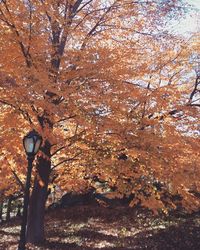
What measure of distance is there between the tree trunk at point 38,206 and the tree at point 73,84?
33.1 inches

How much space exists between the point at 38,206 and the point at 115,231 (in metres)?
5.26

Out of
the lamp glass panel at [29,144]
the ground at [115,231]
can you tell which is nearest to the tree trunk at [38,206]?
the ground at [115,231]

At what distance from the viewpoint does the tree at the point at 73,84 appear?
33.7ft

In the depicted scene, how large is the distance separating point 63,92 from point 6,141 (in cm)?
250

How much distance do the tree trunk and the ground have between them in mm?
470

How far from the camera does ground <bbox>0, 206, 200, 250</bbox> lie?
45.2 ft

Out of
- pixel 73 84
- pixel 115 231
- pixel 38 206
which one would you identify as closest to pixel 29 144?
pixel 73 84

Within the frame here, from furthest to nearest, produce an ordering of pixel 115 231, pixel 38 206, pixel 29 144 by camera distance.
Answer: pixel 115 231, pixel 38 206, pixel 29 144

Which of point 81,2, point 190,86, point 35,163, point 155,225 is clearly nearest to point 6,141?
point 35,163

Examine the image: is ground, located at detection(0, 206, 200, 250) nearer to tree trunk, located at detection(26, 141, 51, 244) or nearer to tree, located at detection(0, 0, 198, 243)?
tree trunk, located at detection(26, 141, 51, 244)

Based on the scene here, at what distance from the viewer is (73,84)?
36.4 ft

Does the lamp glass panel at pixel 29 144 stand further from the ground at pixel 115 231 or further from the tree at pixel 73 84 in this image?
the ground at pixel 115 231

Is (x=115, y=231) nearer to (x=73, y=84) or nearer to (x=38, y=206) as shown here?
(x=38, y=206)

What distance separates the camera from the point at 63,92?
9.79 metres
